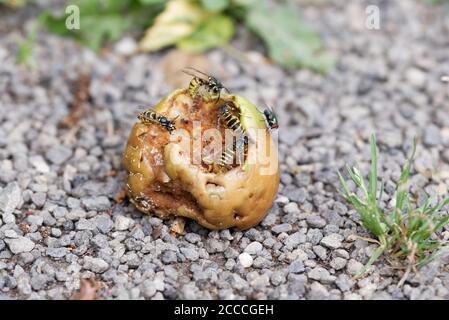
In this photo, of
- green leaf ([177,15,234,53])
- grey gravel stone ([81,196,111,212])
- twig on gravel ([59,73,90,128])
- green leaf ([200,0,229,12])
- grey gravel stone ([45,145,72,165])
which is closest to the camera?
grey gravel stone ([81,196,111,212])

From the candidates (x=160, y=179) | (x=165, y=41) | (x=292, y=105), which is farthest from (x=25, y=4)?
(x=160, y=179)

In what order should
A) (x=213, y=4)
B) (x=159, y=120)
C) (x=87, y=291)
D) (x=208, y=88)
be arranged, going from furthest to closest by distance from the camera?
(x=213, y=4) < (x=208, y=88) < (x=159, y=120) < (x=87, y=291)

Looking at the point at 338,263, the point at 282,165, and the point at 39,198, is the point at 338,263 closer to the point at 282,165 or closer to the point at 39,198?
the point at 282,165

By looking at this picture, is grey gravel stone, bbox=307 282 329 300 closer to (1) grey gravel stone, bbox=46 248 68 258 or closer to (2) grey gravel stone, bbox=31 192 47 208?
(1) grey gravel stone, bbox=46 248 68 258

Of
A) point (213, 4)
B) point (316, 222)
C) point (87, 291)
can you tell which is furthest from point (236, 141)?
point (213, 4)

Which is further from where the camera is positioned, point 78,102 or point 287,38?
point 287,38

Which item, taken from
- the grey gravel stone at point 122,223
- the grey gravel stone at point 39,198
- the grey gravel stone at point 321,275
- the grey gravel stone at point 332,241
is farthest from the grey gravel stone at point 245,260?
the grey gravel stone at point 39,198

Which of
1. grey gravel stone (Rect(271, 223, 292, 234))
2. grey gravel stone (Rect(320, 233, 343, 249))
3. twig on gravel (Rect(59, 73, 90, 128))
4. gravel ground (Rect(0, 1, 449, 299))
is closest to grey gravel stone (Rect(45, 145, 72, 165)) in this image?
gravel ground (Rect(0, 1, 449, 299))
